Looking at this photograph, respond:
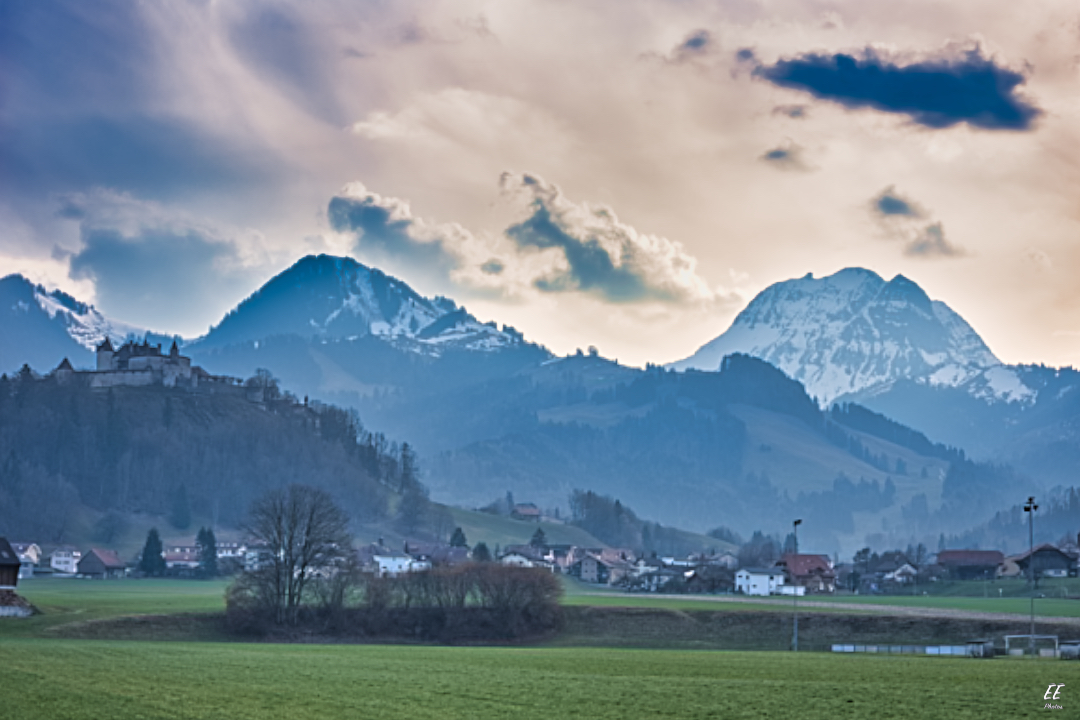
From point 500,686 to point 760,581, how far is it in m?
127

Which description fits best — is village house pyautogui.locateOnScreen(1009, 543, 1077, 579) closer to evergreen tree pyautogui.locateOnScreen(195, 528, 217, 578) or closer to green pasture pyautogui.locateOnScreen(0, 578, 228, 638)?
green pasture pyautogui.locateOnScreen(0, 578, 228, 638)

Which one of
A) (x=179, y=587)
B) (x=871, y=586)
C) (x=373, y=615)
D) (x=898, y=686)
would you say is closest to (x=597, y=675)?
(x=898, y=686)

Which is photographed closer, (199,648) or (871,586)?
(199,648)

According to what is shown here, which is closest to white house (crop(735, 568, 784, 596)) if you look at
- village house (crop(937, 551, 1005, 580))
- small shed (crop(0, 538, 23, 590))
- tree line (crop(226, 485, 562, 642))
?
village house (crop(937, 551, 1005, 580))

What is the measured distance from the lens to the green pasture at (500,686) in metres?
45.3

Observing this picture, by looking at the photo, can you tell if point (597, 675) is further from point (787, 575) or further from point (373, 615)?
point (787, 575)

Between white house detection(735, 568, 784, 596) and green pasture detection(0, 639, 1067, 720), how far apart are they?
99079 mm

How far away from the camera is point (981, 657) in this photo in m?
78.0

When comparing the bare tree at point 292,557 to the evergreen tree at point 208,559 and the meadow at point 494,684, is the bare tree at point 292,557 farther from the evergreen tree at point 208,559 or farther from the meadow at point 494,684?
the evergreen tree at point 208,559

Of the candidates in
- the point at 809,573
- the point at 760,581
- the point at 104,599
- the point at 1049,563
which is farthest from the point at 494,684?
the point at 809,573

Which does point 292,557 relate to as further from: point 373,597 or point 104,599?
point 104,599

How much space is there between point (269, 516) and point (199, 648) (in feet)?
149

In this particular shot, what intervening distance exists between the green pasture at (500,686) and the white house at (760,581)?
9908cm

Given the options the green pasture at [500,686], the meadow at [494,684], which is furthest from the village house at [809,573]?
the green pasture at [500,686]
